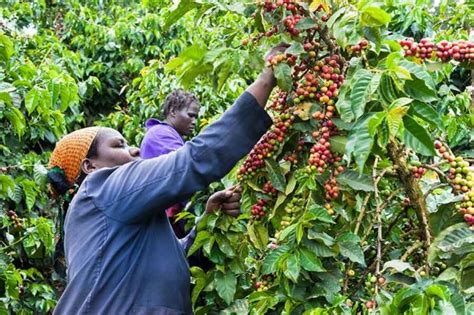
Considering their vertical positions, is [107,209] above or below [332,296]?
above

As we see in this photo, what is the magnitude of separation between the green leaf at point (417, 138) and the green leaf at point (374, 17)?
0.25 metres

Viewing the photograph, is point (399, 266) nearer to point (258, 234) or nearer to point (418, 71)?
point (418, 71)

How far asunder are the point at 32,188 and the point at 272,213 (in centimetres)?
244

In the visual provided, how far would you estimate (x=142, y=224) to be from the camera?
2113 millimetres

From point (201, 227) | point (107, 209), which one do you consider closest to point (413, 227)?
point (201, 227)

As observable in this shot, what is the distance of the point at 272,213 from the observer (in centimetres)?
206

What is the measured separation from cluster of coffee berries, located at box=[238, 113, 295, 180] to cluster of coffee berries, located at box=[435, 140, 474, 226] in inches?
16.9

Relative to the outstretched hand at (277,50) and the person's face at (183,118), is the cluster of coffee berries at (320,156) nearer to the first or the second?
the outstretched hand at (277,50)

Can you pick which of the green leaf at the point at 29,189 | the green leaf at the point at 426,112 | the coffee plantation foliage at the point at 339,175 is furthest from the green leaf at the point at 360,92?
the green leaf at the point at 29,189

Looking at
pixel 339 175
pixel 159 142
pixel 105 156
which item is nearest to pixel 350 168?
pixel 339 175

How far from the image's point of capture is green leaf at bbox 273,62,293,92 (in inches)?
73.3

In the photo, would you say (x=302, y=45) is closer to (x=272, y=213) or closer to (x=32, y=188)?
(x=272, y=213)

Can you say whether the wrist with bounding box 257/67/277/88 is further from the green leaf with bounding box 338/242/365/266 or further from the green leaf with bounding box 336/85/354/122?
the green leaf with bounding box 338/242/365/266

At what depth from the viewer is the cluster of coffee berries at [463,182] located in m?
1.71
